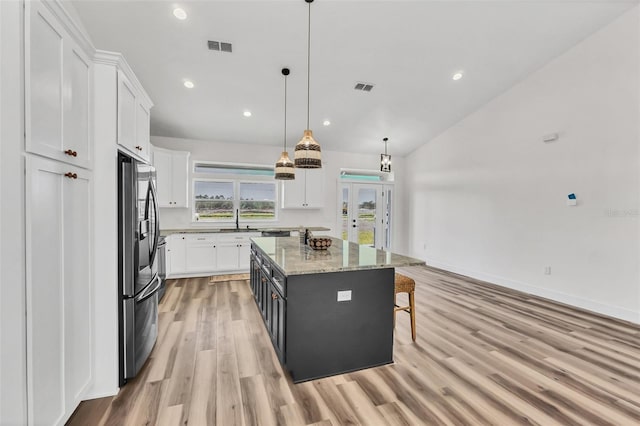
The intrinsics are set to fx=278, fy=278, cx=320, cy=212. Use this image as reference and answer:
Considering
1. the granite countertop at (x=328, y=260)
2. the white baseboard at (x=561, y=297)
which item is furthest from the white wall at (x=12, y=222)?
the white baseboard at (x=561, y=297)

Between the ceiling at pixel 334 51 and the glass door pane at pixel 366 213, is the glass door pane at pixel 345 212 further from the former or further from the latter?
the ceiling at pixel 334 51

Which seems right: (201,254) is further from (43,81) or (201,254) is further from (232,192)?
(43,81)

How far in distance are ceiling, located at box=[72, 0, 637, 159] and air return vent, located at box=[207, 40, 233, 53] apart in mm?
59

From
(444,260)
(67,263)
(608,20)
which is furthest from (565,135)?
(67,263)

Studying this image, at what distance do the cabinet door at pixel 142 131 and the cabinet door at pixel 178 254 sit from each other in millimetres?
2825

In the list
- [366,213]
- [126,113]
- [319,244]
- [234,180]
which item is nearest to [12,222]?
[126,113]

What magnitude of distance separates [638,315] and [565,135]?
244 centimetres

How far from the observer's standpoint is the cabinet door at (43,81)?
4.23ft

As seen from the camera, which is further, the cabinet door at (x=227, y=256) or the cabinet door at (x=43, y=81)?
the cabinet door at (x=227, y=256)

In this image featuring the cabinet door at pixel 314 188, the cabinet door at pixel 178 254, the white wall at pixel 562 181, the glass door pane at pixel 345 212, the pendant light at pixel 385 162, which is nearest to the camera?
the white wall at pixel 562 181

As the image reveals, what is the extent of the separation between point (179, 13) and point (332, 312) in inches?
131

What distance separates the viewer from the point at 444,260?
20.1ft

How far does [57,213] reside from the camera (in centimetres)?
155

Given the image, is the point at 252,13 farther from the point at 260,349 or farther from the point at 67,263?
the point at 260,349
